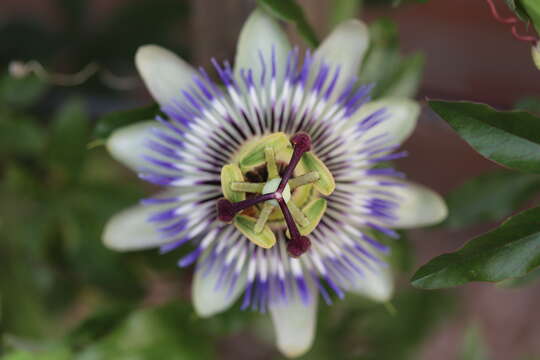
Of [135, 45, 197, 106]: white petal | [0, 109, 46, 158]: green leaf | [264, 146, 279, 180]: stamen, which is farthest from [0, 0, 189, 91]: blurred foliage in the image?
[264, 146, 279, 180]: stamen

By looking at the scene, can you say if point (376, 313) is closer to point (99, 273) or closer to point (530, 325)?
point (99, 273)

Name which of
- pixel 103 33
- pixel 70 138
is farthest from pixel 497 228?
pixel 103 33

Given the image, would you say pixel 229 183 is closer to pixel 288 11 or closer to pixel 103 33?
pixel 288 11

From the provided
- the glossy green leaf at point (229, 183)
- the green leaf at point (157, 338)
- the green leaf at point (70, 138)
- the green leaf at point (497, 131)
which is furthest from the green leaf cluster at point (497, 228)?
the green leaf at point (70, 138)

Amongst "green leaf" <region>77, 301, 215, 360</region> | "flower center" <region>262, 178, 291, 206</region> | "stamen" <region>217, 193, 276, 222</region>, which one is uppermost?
"stamen" <region>217, 193, 276, 222</region>

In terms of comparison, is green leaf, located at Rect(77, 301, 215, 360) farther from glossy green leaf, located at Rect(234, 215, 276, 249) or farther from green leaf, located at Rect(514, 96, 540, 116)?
green leaf, located at Rect(514, 96, 540, 116)

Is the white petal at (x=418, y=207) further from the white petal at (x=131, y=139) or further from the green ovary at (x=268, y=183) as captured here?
the white petal at (x=131, y=139)
